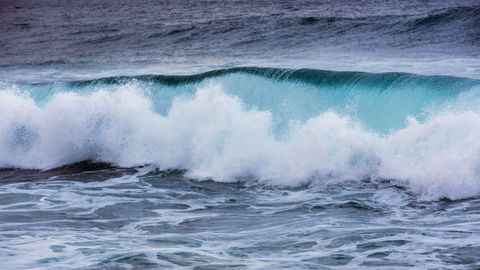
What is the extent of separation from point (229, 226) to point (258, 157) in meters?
3.26

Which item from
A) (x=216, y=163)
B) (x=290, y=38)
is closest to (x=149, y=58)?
(x=290, y=38)

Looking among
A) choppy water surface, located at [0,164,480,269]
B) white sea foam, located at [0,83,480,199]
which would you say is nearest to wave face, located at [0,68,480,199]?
white sea foam, located at [0,83,480,199]

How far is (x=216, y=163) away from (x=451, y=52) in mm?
7593

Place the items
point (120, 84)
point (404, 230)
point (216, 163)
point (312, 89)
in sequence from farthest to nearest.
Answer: point (120, 84) < point (312, 89) < point (216, 163) < point (404, 230)

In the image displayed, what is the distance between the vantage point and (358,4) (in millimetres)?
30125

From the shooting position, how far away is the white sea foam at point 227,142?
1014cm

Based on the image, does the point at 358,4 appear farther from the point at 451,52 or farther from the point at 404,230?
the point at 404,230

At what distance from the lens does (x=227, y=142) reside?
1233 centimetres

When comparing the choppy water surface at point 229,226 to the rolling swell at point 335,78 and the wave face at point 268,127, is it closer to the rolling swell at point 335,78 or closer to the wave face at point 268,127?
the wave face at point 268,127

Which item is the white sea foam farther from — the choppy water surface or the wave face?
the choppy water surface

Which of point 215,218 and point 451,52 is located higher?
point 451,52

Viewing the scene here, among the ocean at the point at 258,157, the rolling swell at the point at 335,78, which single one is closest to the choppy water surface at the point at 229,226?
the ocean at the point at 258,157

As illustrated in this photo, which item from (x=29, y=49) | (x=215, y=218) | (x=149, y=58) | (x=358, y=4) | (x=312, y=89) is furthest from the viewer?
(x=358, y=4)

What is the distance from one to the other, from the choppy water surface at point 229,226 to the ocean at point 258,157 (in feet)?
0.10
